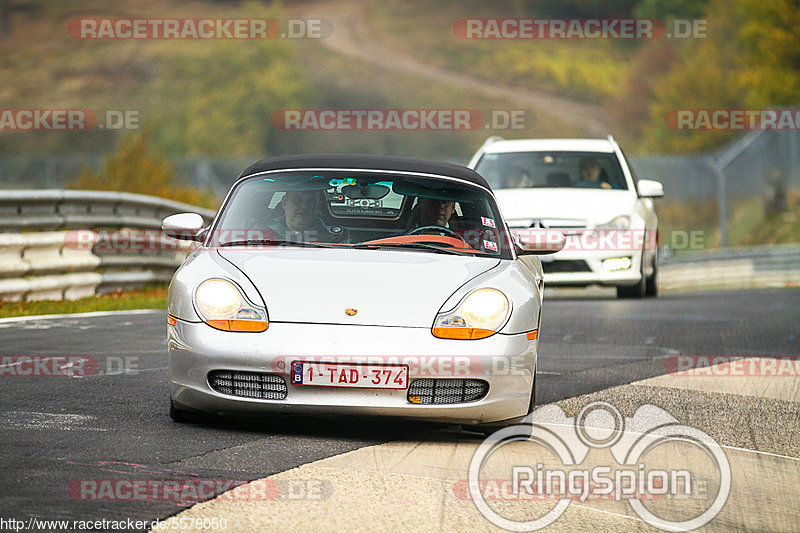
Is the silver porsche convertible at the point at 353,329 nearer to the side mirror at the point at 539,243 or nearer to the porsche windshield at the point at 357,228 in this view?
the porsche windshield at the point at 357,228

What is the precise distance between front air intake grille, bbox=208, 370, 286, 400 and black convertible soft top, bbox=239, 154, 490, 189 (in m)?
1.70

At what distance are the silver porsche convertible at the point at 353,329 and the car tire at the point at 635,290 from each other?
27.7ft

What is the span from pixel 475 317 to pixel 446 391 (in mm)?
379

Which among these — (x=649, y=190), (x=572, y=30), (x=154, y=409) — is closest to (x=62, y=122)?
(x=572, y=30)

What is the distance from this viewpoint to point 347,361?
606 centimetres

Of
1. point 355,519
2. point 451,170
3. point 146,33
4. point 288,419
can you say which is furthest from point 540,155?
point 146,33

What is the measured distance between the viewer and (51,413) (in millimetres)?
6691

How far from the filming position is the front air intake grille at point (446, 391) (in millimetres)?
6141

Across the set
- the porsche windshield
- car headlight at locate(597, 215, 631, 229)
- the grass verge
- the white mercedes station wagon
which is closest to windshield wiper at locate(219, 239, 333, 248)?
the porsche windshield

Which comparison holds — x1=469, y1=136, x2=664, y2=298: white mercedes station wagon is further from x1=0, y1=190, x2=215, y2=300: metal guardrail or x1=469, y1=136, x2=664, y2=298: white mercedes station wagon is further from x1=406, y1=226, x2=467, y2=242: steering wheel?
x1=406, y1=226, x2=467, y2=242: steering wheel

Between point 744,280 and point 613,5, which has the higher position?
point 613,5

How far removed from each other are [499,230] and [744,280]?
2045 centimetres

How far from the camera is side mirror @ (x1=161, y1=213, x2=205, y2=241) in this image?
23.8ft

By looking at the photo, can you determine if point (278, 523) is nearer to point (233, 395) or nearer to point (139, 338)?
point (233, 395)
